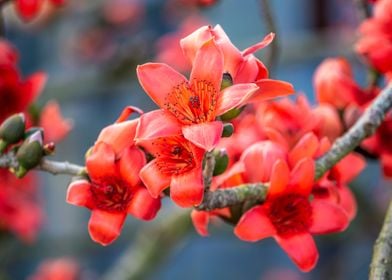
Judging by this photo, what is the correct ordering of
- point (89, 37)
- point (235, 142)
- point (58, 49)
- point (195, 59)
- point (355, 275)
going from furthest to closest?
point (58, 49)
point (89, 37)
point (355, 275)
point (235, 142)
point (195, 59)

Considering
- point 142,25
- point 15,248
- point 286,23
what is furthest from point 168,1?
point 15,248

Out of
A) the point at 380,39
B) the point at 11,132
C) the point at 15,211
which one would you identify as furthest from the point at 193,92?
the point at 15,211

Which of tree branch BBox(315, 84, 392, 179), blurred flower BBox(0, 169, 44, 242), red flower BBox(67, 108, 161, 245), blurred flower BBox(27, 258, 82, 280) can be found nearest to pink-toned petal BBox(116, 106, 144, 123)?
red flower BBox(67, 108, 161, 245)

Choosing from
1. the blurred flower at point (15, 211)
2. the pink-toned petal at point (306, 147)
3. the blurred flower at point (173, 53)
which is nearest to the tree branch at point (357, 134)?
the pink-toned petal at point (306, 147)

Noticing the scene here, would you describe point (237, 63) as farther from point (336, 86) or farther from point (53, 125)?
point (53, 125)

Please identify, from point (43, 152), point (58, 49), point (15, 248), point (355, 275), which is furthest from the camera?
point (58, 49)

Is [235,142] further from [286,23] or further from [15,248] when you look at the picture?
[286,23]
